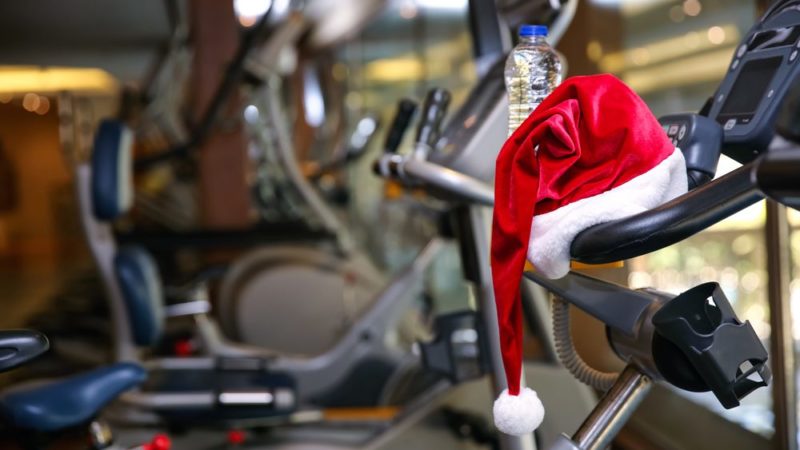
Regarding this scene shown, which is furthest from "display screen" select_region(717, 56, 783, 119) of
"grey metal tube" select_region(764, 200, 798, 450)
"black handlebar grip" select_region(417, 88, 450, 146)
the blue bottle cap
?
"grey metal tube" select_region(764, 200, 798, 450)

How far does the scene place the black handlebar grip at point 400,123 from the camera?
2.29 metres

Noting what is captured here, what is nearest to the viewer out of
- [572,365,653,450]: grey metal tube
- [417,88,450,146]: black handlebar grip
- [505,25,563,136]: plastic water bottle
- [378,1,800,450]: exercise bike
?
[378,1,800,450]: exercise bike

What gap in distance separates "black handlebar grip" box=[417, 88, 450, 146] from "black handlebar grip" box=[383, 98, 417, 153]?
348mm

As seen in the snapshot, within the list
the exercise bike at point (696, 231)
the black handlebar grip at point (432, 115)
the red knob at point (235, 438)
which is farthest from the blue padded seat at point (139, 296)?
the exercise bike at point (696, 231)

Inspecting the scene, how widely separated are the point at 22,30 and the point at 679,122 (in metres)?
→ 10.2

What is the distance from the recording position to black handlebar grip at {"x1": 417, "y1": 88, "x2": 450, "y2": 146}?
190 cm

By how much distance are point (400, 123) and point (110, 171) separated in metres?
1.53

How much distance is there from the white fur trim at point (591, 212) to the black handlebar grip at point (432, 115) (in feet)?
2.87

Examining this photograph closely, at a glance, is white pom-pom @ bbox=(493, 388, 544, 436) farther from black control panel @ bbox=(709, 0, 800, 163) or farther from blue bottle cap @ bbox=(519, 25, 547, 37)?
blue bottle cap @ bbox=(519, 25, 547, 37)

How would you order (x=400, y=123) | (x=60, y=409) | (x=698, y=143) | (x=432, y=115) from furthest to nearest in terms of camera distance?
(x=400, y=123) < (x=432, y=115) < (x=60, y=409) < (x=698, y=143)

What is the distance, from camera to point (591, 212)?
986mm

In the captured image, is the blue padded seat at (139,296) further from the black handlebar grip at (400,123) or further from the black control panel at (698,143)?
the black control panel at (698,143)

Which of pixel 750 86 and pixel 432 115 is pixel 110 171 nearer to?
pixel 432 115

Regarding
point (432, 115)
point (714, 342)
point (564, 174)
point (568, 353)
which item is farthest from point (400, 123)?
point (714, 342)
